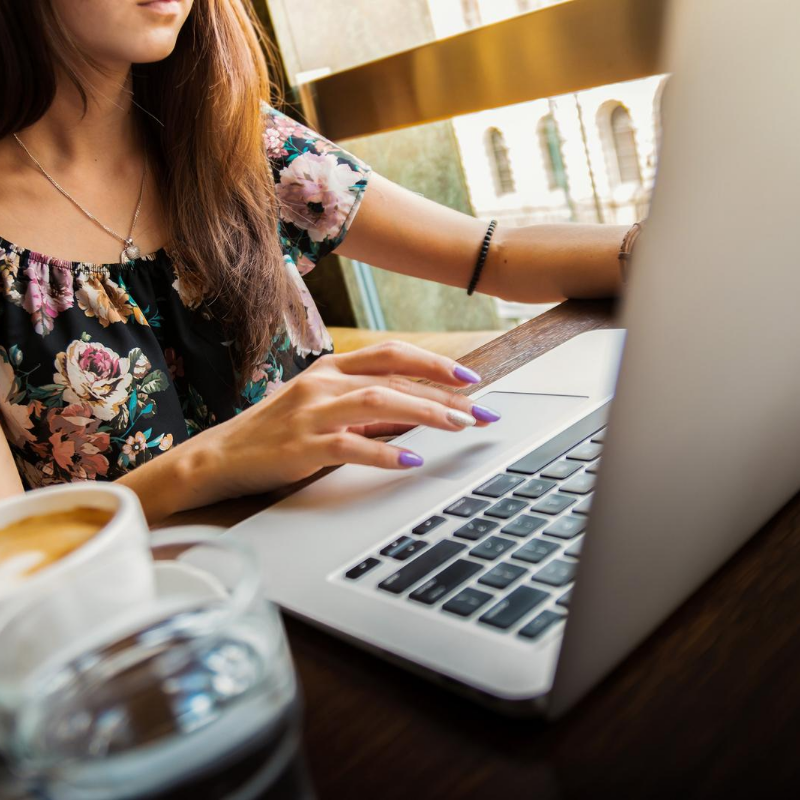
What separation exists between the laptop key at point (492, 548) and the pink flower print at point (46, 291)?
68 cm

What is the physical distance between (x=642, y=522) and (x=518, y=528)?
13cm

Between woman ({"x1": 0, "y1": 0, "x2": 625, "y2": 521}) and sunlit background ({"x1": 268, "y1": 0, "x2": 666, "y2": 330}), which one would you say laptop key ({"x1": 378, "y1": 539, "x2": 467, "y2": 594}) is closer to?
woman ({"x1": 0, "y1": 0, "x2": 625, "y2": 521})

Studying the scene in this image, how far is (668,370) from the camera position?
26 cm

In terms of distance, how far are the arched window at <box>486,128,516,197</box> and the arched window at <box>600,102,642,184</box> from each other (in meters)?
0.29

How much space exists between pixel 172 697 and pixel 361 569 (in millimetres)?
145

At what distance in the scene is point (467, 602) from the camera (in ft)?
1.17

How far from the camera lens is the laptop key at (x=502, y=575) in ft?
1.18

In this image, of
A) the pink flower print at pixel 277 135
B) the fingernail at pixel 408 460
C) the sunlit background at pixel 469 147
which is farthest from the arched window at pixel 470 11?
the fingernail at pixel 408 460

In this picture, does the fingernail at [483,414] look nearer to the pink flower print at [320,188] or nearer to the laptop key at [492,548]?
the laptop key at [492,548]

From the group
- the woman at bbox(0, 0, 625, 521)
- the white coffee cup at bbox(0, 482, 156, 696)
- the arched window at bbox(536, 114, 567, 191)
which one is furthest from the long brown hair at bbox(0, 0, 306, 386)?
the arched window at bbox(536, 114, 567, 191)

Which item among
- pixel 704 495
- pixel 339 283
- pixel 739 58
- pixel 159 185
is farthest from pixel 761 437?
pixel 339 283

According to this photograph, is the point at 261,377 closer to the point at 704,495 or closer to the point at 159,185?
the point at 159,185

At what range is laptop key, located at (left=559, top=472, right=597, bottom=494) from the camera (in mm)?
430

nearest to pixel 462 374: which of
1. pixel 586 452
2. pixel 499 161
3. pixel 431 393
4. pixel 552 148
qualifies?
pixel 431 393
